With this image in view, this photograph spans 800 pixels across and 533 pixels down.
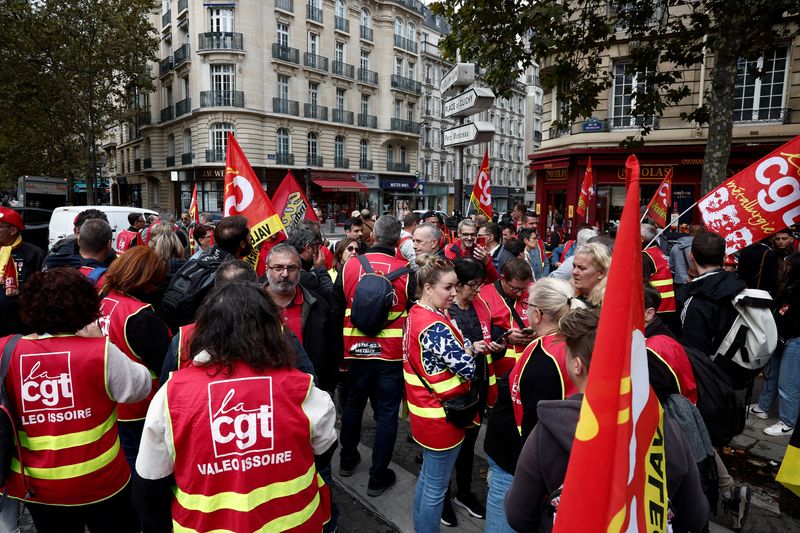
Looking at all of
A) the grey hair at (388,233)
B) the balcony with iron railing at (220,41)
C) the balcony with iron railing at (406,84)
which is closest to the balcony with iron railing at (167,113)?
the balcony with iron railing at (220,41)

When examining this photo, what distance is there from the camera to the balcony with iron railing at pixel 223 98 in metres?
30.6

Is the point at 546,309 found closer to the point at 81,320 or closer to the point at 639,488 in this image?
the point at 639,488

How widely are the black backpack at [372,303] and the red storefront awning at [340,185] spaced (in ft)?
103

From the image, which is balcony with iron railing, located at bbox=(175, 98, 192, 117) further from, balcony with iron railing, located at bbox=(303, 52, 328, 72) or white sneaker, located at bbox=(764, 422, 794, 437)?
white sneaker, located at bbox=(764, 422, 794, 437)

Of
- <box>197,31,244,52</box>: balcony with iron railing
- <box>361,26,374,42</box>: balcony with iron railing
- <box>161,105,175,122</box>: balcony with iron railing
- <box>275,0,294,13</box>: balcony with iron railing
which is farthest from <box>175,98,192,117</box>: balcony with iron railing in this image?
<box>361,26,374,42</box>: balcony with iron railing

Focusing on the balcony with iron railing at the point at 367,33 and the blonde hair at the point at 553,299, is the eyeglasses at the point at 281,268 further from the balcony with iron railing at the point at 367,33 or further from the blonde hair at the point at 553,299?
the balcony with iron railing at the point at 367,33

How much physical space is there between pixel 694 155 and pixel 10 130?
29.9 metres

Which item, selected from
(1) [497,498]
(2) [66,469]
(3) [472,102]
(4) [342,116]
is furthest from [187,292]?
(4) [342,116]

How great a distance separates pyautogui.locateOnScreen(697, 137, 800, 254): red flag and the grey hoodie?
3077mm

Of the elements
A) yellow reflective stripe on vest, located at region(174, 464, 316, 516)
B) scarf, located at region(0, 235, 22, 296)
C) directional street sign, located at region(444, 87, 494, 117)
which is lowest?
yellow reflective stripe on vest, located at region(174, 464, 316, 516)

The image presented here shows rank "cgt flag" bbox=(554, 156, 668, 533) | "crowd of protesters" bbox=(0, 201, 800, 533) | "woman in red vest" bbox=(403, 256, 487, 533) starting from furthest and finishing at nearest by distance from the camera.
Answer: "woman in red vest" bbox=(403, 256, 487, 533)
"crowd of protesters" bbox=(0, 201, 800, 533)
"cgt flag" bbox=(554, 156, 668, 533)

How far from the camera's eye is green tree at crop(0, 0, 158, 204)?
22.3 m

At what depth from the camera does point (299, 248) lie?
13.8 ft

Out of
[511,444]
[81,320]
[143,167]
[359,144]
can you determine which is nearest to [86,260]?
[81,320]
